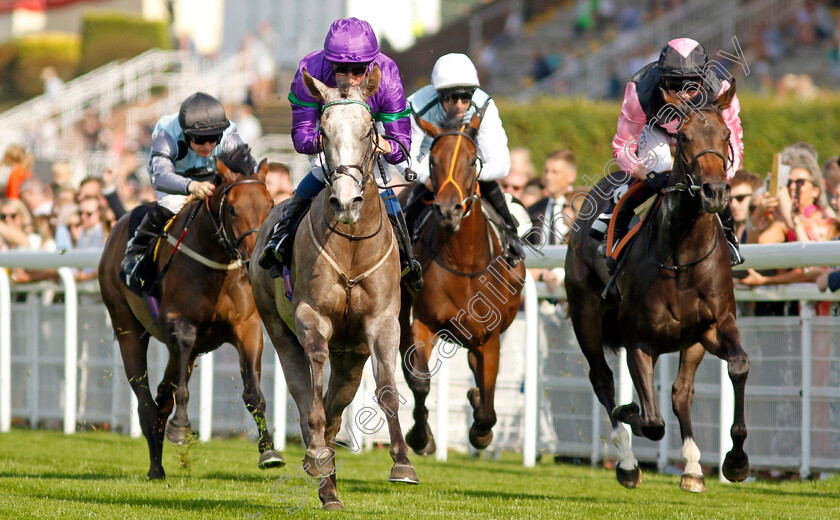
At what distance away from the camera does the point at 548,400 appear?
9867 mm

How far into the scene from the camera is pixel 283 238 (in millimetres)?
6809

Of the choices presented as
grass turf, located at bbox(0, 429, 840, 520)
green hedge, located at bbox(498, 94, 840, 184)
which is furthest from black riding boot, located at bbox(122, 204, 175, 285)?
green hedge, located at bbox(498, 94, 840, 184)

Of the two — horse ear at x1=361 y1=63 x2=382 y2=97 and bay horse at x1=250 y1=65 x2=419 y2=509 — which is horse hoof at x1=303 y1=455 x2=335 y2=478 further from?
horse ear at x1=361 y1=63 x2=382 y2=97

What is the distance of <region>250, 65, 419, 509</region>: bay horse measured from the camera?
6.06 meters

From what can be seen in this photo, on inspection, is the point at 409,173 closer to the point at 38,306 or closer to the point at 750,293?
the point at 750,293

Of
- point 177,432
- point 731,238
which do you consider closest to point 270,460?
point 177,432

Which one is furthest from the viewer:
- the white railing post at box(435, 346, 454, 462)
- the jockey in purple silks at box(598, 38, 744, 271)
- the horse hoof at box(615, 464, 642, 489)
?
the white railing post at box(435, 346, 454, 462)

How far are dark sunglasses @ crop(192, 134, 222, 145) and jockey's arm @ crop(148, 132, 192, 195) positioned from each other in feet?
0.50

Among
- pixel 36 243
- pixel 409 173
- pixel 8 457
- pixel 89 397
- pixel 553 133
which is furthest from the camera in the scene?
pixel 553 133

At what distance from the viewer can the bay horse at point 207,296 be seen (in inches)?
318

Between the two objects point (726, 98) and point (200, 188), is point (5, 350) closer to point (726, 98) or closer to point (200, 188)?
point (200, 188)

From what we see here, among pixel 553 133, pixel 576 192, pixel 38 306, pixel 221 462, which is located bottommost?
pixel 221 462

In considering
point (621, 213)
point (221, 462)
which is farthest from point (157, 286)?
point (621, 213)

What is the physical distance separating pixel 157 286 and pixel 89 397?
3970 mm
